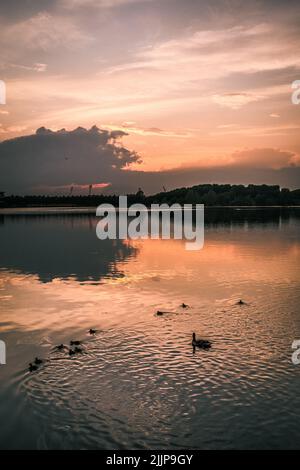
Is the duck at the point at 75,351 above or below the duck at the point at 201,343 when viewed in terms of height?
below

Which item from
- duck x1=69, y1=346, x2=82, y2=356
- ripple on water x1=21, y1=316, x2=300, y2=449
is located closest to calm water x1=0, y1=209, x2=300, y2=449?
ripple on water x1=21, y1=316, x2=300, y2=449

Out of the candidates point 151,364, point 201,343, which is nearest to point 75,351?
point 151,364

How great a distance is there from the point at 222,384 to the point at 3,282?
24260mm

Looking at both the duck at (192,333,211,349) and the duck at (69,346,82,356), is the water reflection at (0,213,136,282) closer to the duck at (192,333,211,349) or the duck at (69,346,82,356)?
the duck at (69,346,82,356)

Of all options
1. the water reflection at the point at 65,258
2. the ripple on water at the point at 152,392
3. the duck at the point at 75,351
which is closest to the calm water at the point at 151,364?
the ripple on water at the point at 152,392

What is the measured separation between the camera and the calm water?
12.6 metres

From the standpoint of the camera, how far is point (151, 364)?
56.0 feet

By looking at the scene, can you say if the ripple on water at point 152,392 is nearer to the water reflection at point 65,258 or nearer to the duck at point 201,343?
the duck at point 201,343

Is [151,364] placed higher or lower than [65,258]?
lower

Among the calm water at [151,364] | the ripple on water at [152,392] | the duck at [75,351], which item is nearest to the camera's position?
the ripple on water at [152,392]

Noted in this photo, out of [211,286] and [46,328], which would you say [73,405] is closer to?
[46,328]

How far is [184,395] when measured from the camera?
14.5 meters

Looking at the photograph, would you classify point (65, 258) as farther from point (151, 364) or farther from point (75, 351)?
point (151, 364)

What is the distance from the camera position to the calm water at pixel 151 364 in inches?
495
